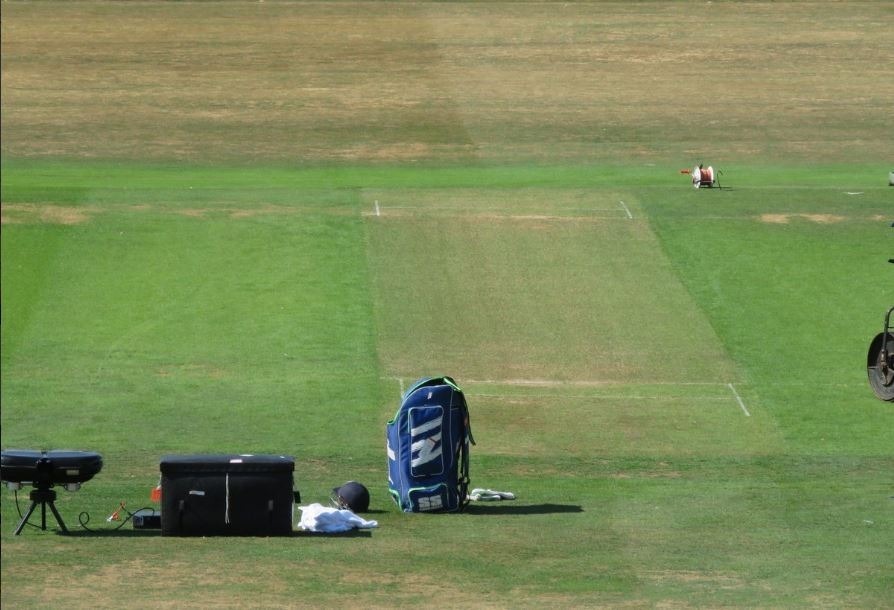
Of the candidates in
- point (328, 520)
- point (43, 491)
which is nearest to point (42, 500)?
point (43, 491)

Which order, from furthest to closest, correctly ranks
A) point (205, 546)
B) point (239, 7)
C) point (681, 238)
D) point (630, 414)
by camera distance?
point (239, 7), point (681, 238), point (630, 414), point (205, 546)

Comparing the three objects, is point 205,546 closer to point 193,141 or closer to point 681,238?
point 681,238

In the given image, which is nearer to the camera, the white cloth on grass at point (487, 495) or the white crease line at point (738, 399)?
the white cloth on grass at point (487, 495)

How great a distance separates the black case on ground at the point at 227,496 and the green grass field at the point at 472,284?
0.23 metres

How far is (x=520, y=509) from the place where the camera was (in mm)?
17031

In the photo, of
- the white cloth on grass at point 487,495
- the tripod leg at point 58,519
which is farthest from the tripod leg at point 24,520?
the white cloth on grass at point 487,495

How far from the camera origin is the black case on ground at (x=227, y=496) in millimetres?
14641

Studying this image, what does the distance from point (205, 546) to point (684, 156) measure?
81.7 feet

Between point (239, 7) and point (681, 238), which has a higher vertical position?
point (239, 7)

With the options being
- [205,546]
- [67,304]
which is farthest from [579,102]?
[205,546]

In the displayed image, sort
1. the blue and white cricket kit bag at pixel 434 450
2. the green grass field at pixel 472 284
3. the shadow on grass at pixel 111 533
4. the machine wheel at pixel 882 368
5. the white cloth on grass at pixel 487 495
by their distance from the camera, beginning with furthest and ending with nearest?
the machine wheel at pixel 882 368
the white cloth on grass at pixel 487 495
the blue and white cricket kit bag at pixel 434 450
the shadow on grass at pixel 111 533
the green grass field at pixel 472 284

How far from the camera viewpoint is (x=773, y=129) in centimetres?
3916

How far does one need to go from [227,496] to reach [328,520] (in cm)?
110

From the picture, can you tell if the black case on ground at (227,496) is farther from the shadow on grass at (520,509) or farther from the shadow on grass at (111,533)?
the shadow on grass at (520,509)
